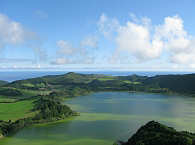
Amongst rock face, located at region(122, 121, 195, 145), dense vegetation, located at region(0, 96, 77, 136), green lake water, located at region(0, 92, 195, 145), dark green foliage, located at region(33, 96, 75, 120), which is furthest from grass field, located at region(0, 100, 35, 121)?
rock face, located at region(122, 121, 195, 145)

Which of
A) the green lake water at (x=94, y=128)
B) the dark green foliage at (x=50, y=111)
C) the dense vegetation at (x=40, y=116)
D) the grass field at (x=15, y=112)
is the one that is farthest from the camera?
the dark green foliage at (x=50, y=111)

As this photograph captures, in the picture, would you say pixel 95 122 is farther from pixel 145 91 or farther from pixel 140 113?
pixel 145 91

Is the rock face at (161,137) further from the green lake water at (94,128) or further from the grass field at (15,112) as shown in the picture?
the grass field at (15,112)

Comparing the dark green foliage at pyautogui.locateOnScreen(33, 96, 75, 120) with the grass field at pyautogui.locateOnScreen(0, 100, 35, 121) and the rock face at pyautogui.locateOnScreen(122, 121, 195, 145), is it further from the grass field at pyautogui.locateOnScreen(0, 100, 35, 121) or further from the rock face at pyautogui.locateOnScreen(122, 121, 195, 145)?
the rock face at pyautogui.locateOnScreen(122, 121, 195, 145)

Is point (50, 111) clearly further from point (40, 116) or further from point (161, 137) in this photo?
point (161, 137)

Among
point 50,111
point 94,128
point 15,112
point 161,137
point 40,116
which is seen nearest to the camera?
point 161,137

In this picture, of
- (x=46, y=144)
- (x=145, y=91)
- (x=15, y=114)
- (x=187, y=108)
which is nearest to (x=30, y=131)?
(x=46, y=144)

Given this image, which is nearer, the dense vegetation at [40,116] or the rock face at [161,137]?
the rock face at [161,137]

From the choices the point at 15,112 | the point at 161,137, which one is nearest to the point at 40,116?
the point at 15,112

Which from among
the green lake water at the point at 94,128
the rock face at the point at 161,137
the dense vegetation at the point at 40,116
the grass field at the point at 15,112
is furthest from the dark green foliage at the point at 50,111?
the rock face at the point at 161,137

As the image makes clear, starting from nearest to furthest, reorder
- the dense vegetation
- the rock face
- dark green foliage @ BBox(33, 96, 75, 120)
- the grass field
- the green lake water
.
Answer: the rock face, the green lake water, the dense vegetation, the grass field, dark green foliage @ BBox(33, 96, 75, 120)
